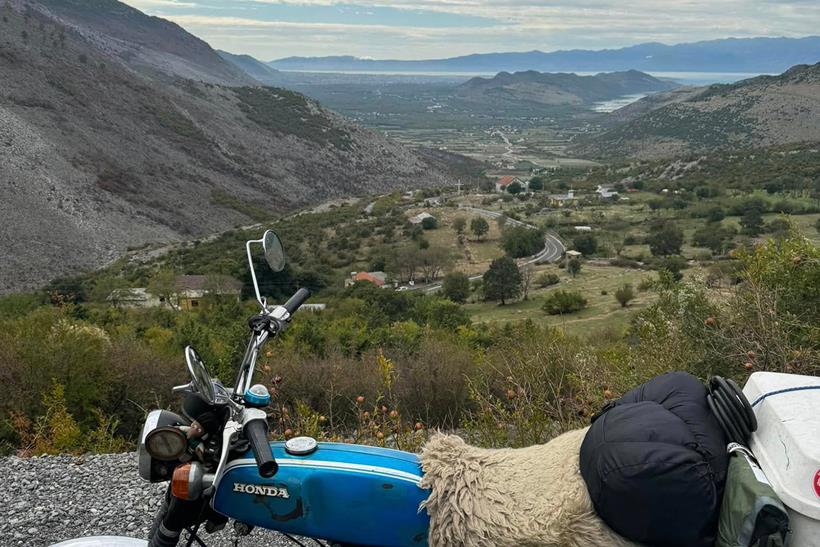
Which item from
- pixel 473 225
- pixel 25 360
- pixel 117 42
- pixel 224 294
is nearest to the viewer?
pixel 25 360

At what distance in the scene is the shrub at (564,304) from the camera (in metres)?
33.8

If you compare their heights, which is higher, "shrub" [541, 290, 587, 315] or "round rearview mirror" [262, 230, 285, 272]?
"round rearview mirror" [262, 230, 285, 272]

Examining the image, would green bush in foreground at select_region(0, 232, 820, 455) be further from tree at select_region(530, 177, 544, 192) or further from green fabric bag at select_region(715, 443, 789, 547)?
tree at select_region(530, 177, 544, 192)

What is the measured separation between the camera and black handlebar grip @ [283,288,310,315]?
9.03 feet

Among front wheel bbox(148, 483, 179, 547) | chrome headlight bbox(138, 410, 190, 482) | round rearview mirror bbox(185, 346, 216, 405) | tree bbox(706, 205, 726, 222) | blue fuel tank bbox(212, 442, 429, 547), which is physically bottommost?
tree bbox(706, 205, 726, 222)

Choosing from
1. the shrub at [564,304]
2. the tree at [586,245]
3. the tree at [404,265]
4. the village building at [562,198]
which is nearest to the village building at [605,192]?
the village building at [562,198]

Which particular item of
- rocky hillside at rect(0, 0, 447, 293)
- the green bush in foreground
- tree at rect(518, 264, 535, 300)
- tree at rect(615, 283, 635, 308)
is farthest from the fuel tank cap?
rocky hillside at rect(0, 0, 447, 293)

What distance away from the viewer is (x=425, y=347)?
38.2ft

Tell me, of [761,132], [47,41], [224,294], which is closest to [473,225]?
[224,294]

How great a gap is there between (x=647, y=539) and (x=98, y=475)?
4.99m

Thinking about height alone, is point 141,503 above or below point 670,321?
Answer: below

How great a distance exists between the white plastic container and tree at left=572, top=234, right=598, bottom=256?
179 ft

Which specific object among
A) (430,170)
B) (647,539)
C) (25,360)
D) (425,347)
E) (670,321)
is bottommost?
(430,170)

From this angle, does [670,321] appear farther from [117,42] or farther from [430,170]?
[117,42]
